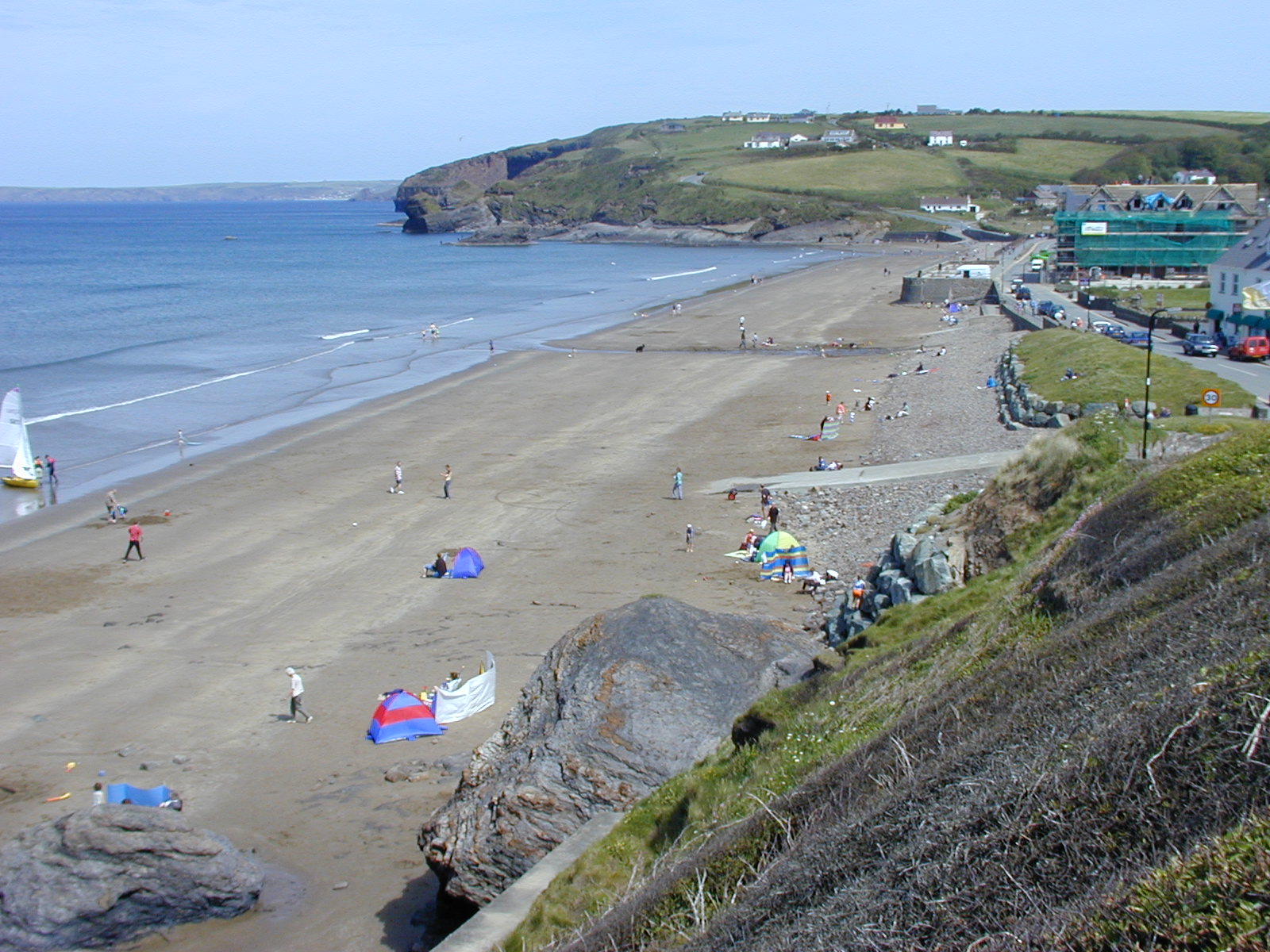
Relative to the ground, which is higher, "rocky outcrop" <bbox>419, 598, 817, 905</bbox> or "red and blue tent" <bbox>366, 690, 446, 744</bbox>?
"rocky outcrop" <bbox>419, 598, 817, 905</bbox>

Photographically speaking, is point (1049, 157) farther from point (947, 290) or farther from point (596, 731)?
point (596, 731)

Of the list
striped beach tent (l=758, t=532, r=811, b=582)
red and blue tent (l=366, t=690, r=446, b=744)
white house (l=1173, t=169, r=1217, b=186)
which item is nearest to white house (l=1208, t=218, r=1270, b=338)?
striped beach tent (l=758, t=532, r=811, b=582)

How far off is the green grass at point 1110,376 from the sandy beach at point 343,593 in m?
5.94

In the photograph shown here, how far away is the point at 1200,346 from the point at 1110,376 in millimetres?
7388

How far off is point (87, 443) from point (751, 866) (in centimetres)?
3637

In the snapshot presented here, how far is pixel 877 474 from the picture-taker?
1056 inches

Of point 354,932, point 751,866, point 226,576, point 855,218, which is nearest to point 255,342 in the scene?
point 226,576

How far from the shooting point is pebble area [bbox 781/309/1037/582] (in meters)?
22.8

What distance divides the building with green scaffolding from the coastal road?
4784cm

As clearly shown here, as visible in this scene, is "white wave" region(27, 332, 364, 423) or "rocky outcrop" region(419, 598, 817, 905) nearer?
"rocky outcrop" region(419, 598, 817, 905)

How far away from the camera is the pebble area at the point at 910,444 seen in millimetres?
22797

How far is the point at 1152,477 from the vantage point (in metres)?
10.2

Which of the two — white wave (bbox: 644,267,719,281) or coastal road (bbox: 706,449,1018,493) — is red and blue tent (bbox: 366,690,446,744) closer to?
coastal road (bbox: 706,449,1018,493)

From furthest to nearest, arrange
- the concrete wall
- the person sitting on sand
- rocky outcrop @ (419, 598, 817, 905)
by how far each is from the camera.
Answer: the concrete wall → the person sitting on sand → rocky outcrop @ (419, 598, 817, 905)
